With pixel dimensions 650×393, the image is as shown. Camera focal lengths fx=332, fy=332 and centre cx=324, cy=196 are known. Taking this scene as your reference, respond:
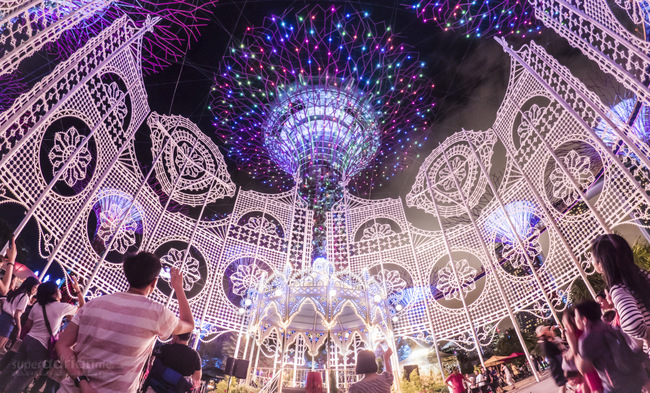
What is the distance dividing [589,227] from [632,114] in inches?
107

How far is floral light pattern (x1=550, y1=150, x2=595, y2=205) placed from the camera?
834 centimetres

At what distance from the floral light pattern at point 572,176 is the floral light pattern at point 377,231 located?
5.90m

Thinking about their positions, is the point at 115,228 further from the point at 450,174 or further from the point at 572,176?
the point at 572,176

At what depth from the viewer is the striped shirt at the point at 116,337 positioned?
167 cm

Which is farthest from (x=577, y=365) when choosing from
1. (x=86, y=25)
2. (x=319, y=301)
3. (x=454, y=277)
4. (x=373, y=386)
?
(x=454, y=277)

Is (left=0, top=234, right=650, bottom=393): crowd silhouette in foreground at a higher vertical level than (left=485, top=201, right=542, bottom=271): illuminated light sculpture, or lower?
lower

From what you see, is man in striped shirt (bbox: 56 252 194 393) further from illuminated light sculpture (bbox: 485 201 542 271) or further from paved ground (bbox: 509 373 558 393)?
illuminated light sculpture (bbox: 485 201 542 271)

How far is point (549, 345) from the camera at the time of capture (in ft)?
11.4

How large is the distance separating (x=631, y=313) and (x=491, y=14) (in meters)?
8.97

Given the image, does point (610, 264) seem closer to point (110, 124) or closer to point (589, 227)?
point (589, 227)

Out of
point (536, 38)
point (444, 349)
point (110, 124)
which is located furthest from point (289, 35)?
point (444, 349)

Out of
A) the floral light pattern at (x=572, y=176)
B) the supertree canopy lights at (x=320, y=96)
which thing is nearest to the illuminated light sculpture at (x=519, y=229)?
the floral light pattern at (x=572, y=176)

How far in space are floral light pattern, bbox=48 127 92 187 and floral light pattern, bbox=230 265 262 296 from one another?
6.21 metres

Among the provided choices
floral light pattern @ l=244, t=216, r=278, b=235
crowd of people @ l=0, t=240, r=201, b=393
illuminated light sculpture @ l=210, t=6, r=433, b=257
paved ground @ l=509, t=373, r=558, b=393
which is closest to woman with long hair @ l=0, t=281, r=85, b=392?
crowd of people @ l=0, t=240, r=201, b=393
